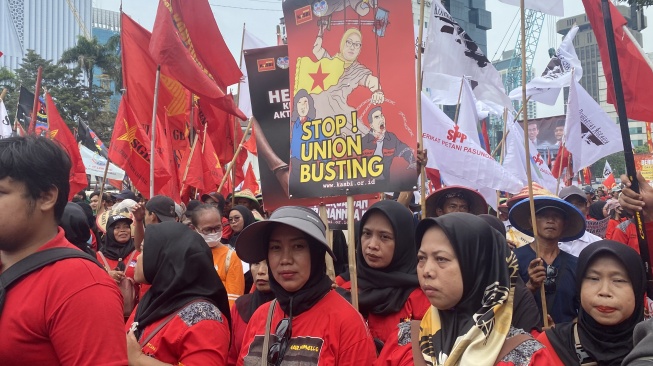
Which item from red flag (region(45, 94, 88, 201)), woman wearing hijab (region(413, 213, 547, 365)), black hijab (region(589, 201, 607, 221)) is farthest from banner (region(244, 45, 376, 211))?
black hijab (region(589, 201, 607, 221))

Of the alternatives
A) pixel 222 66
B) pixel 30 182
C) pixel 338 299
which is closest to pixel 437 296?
pixel 338 299

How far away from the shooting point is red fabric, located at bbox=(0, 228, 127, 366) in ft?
5.84

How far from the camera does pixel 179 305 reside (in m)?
2.85

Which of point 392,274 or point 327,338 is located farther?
point 392,274

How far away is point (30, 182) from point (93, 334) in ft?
1.65

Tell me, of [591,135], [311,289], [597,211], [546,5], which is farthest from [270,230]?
[597,211]

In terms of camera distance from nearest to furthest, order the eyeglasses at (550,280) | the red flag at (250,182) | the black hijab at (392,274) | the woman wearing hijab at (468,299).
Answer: the woman wearing hijab at (468,299), the black hijab at (392,274), the eyeglasses at (550,280), the red flag at (250,182)

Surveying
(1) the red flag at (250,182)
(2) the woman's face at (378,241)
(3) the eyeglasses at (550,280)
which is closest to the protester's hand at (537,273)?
(3) the eyeglasses at (550,280)

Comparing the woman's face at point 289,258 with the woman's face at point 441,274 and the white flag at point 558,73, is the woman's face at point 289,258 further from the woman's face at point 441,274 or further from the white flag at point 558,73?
the white flag at point 558,73

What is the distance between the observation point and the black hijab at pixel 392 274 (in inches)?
136

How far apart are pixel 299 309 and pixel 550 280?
6.19 feet

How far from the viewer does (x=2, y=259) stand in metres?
2.01

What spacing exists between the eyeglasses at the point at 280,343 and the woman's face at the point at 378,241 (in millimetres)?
901

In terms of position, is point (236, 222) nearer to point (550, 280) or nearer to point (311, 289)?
point (550, 280)
